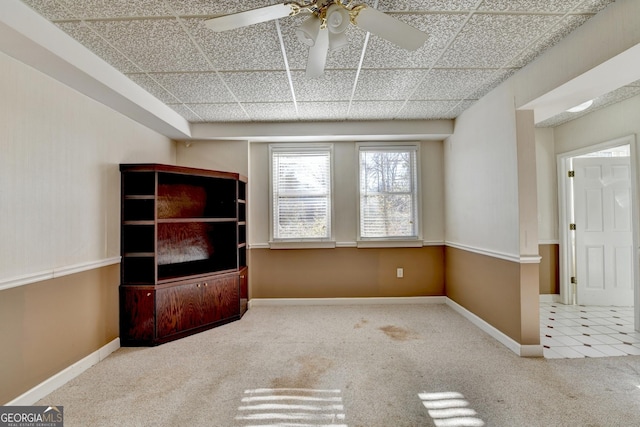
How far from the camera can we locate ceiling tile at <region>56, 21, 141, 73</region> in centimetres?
198

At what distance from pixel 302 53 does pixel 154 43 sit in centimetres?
107

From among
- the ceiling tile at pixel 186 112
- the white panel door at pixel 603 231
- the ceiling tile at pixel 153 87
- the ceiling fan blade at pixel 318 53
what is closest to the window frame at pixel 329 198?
the ceiling tile at pixel 186 112

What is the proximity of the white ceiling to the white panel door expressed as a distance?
1.41 meters

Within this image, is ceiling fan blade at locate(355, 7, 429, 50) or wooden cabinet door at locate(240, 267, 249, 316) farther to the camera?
wooden cabinet door at locate(240, 267, 249, 316)

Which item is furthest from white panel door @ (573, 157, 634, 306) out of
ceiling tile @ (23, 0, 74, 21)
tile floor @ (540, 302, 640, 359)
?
ceiling tile @ (23, 0, 74, 21)

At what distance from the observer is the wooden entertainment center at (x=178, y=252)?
9.91ft

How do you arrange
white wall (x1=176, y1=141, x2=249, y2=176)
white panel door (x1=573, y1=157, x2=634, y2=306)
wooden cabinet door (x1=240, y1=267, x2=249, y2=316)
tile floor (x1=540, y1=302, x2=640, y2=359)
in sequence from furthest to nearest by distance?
white wall (x1=176, y1=141, x2=249, y2=176) → white panel door (x1=573, y1=157, x2=634, y2=306) → wooden cabinet door (x1=240, y1=267, x2=249, y2=316) → tile floor (x1=540, y1=302, x2=640, y2=359)

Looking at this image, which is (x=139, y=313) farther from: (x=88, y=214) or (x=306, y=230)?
(x=306, y=230)

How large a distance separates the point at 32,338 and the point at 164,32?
2287 millimetres

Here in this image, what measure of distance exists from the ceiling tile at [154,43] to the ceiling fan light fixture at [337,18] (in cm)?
107

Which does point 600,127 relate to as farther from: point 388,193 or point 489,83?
point 388,193

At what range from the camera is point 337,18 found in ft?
5.13

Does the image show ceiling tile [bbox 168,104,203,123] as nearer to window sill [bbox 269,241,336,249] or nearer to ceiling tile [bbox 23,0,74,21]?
ceiling tile [bbox 23,0,74,21]

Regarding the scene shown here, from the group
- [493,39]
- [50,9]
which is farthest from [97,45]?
[493,39]
